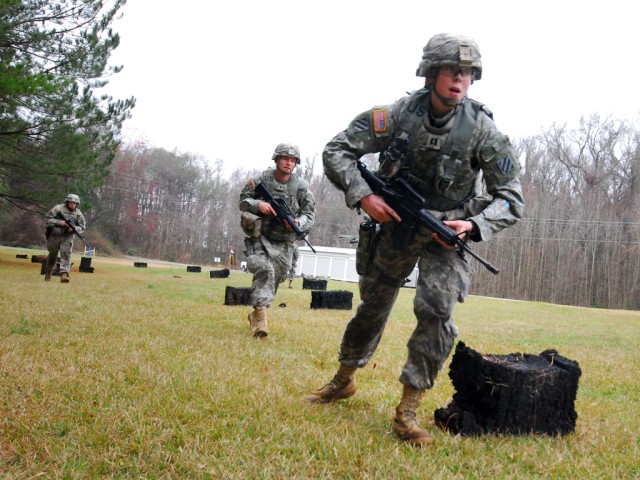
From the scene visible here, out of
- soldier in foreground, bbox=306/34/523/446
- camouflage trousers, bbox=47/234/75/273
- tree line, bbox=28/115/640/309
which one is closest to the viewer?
soldier in foreground, bbox=306/34/523/446

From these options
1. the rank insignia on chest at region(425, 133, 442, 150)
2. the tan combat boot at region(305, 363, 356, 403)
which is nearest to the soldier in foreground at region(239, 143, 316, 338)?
the tan combat boot at region(305, 363, 356, 403)

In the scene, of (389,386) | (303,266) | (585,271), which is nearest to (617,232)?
(585,271)

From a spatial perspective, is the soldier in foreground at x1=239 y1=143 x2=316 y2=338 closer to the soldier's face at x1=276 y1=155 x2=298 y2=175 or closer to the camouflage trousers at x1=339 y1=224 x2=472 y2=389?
the soldier's face at x1=276 y1=155 x2=298 y2=175

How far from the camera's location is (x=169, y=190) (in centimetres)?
6234

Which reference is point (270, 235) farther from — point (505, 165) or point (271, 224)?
point (505, 165)

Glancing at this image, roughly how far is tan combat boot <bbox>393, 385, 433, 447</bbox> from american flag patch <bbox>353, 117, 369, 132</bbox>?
63.4 inches

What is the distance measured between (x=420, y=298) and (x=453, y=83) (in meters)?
1.27

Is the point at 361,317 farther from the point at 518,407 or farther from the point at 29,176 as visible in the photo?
the point at 29,176

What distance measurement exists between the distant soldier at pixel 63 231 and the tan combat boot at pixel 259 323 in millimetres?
8292

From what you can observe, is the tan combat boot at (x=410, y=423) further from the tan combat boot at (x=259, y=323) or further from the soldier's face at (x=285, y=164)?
the soldier's face at (x=285, y=164)

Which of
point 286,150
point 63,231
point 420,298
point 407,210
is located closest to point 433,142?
point 407,210

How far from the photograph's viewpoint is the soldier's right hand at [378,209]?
3.41m

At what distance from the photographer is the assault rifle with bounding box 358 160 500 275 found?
3.22m

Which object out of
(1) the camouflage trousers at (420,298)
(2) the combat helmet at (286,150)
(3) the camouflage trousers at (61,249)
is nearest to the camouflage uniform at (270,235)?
(2) the combat helmet at (286,150)
